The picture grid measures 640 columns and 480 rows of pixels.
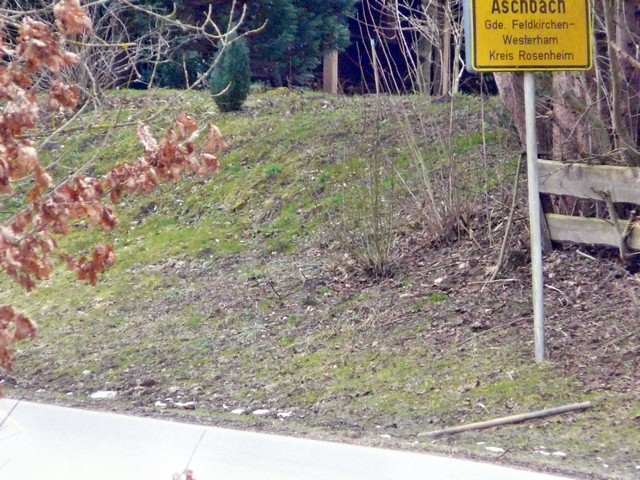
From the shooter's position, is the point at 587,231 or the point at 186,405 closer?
the point at 186,405

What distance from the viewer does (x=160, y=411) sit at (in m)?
7.62

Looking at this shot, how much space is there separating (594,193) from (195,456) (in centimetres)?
414

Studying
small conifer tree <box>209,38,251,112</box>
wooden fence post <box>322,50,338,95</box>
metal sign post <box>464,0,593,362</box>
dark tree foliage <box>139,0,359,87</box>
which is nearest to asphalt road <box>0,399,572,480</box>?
metal sign post <box>464,0,593,362</box>

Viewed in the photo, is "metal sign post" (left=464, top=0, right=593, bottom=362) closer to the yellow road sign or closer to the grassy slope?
the yellow road sign

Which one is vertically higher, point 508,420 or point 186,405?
point 508,420

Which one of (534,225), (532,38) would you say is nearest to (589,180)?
(534,225)

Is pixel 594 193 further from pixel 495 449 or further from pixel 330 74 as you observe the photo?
pixel 330 74

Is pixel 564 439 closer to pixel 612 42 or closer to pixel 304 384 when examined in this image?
pixel 304 384

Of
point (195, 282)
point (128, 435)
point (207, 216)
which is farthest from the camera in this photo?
A: point (207, 216)

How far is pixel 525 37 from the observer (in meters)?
7.36

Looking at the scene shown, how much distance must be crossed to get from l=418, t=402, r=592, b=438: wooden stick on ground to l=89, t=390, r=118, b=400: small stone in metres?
2.97

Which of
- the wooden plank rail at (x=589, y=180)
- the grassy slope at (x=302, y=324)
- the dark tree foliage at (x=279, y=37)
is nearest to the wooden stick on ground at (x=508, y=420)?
the grassy slope at (x=302, y=324)

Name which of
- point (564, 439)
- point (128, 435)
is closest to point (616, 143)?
point (564, 439)

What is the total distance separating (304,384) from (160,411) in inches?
45.5
